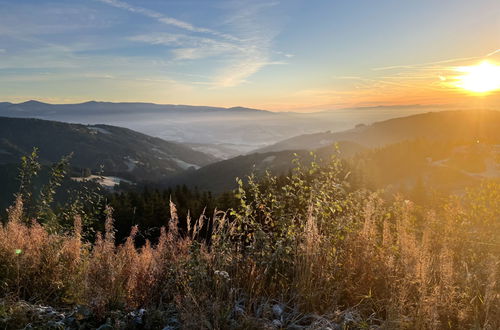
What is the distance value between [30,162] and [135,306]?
22.7 ft

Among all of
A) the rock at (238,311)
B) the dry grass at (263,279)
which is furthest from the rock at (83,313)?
the rock at (238,311)

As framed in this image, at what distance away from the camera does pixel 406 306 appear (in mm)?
4691

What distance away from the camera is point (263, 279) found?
5.44 metres

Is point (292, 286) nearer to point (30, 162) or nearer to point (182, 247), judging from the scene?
point (182, 247)

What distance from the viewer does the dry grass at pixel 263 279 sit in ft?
15.6

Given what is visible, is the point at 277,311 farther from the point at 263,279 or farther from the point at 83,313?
the point at 83,313

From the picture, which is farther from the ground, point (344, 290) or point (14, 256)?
point (14, 256)

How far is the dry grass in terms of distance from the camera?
4744mm

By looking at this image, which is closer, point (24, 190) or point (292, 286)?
point (292, 286)

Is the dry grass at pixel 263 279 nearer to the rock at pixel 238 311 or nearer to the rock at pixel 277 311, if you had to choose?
the rock at pixel 238 311

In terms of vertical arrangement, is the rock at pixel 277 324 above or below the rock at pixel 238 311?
below

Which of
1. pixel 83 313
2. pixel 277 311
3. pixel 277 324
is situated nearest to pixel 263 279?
pixel 277 311

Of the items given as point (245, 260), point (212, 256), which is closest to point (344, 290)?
point (245, 260)

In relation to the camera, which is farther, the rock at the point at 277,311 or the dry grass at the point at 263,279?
the rock at the point at 277,311
